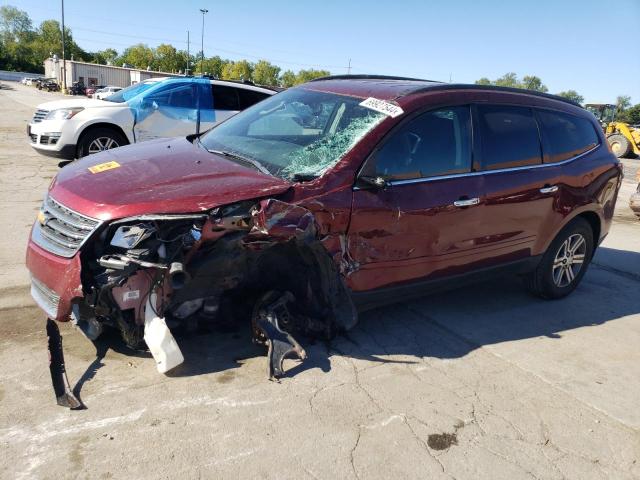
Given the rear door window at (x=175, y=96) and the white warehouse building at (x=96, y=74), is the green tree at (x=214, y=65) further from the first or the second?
the rear door window at (x=175, y=96)

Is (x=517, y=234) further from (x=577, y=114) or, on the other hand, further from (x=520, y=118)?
(x=577, y=114)

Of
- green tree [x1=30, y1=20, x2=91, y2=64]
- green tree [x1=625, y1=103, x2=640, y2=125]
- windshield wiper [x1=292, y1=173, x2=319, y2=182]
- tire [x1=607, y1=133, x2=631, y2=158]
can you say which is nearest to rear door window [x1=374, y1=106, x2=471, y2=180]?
windshield wiper [x1=292, y1=173, x2=319, y2=182]

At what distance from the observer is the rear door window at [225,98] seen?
9.54 metres

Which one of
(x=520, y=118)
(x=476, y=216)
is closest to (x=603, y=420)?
(x=476, y=216)

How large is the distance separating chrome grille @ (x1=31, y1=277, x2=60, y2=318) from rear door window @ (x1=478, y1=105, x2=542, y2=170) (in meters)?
3.08

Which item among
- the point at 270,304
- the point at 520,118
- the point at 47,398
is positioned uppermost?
the point at 520,118

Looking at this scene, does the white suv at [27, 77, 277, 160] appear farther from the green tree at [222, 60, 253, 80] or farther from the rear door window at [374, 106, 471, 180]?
the green tree at [222, 60, 253, 80]

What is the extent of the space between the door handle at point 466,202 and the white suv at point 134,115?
21.5 feet

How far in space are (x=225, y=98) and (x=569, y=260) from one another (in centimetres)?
695

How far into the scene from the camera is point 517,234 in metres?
4.27

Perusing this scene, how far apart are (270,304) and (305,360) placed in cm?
44

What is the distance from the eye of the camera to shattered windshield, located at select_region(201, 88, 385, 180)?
341cm

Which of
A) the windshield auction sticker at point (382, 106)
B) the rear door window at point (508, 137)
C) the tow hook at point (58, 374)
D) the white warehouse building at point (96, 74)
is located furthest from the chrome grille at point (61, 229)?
the white warehouse building at point (96, 74)

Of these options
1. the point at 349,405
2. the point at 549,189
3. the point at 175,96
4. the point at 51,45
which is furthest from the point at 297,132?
the point at 51,45
